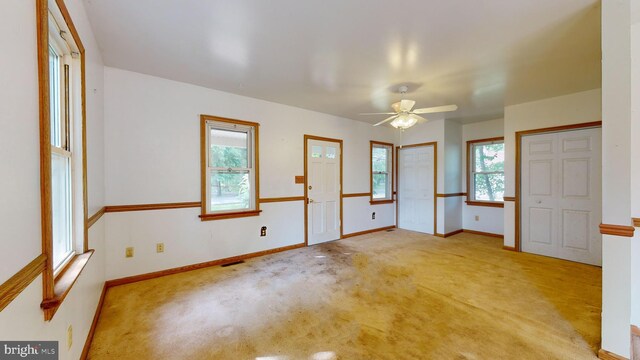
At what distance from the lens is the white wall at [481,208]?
506 cm

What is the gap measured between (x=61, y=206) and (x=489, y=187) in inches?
250

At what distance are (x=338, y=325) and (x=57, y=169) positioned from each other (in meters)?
2.22

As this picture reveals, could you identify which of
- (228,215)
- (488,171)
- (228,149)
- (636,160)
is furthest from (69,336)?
(488,171)

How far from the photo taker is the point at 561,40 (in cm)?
225

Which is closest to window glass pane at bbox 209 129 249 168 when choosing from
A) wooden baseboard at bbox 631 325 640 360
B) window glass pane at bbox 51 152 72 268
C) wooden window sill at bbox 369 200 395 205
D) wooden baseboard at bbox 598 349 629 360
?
window glass pane at bbox 51 152 72 268

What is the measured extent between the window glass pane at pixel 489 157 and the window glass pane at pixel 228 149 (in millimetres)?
4815

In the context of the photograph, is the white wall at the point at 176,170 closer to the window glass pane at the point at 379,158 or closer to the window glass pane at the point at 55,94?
the window glass pane at the point at 55,94

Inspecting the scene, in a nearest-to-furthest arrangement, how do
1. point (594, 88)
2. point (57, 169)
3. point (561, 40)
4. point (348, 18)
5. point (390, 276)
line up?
point (57, 169) < point (348, 18) < point (561, 40) < point (390, 276) < point (594, 88)

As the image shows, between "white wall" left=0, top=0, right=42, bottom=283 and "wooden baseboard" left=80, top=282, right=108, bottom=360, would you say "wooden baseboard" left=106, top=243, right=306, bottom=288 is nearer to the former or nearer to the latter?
"wooden baseboard" left=80, top=282, right=108, bottom=360

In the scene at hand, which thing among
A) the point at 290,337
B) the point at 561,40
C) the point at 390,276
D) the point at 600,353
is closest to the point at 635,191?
the point at 600,353

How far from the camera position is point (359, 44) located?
231 cm

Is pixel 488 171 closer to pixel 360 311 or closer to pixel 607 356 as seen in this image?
pixel 607 356

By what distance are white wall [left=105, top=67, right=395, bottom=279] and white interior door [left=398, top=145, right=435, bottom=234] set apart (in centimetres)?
277

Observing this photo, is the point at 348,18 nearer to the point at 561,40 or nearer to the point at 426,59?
the point at 426,59
